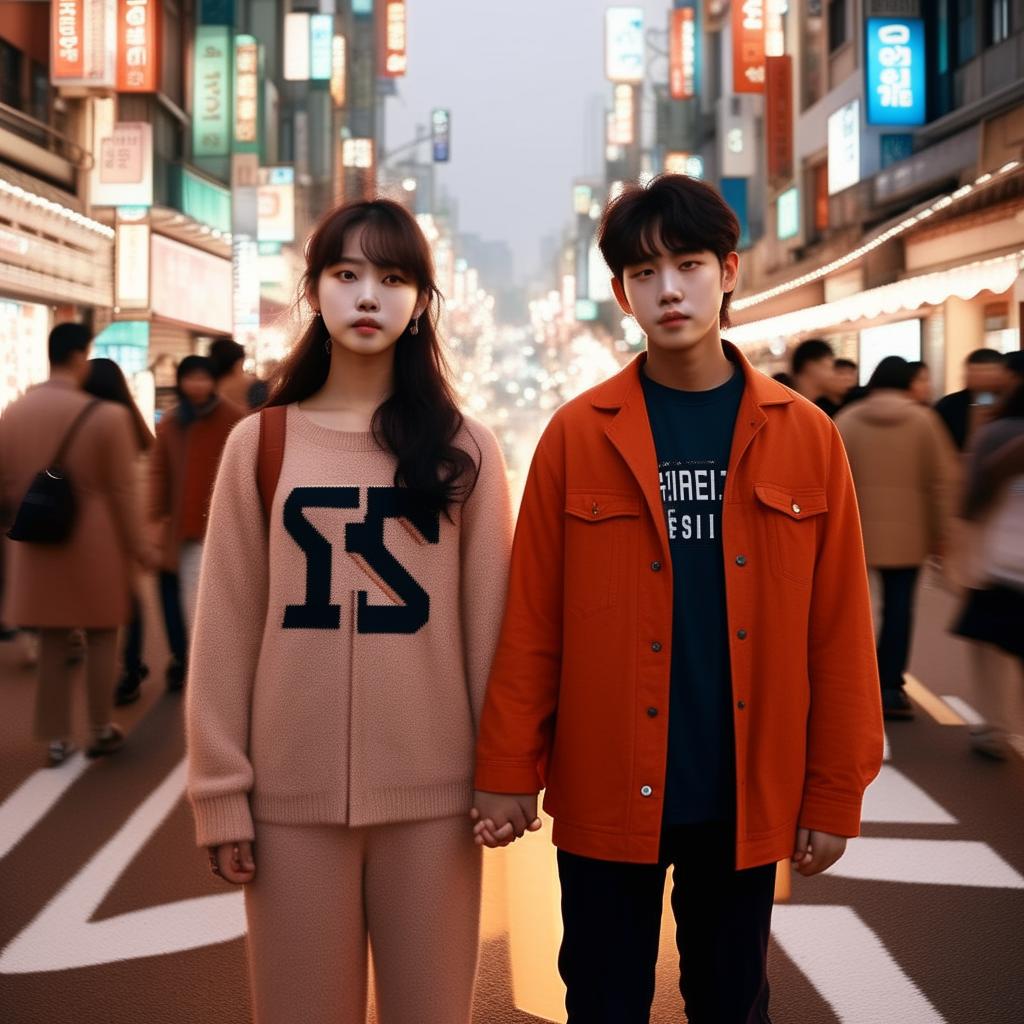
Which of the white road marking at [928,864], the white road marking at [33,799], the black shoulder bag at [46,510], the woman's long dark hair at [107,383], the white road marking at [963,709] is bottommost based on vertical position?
the white road marking at [928,864]

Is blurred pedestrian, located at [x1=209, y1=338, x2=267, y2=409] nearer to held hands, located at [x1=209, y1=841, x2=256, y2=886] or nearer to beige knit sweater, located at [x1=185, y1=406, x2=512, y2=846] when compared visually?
beige knit sweater, located at [x1=185, y1=406, x2=512, y2=846]

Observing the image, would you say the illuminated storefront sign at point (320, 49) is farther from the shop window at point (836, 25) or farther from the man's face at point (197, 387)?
the man's face at point (197, 387)

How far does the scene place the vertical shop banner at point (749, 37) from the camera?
31.6 metres

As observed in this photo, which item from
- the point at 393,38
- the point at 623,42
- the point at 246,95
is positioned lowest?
the point at 246,95

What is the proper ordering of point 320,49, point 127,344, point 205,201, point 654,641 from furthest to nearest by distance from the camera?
point 320,49 → point 205,201 → point 127,344 → point 654,641

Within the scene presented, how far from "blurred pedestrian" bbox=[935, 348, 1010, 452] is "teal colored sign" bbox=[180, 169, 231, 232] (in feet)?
74.3

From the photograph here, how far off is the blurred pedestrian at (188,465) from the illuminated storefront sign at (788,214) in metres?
25.4

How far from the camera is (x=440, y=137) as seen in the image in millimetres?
91000

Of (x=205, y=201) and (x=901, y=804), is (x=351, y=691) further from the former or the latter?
(x=205, y=201)

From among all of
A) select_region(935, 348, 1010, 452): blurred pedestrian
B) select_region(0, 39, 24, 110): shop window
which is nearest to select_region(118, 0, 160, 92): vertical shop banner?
select_region(0, 39, 24, 110): shop window

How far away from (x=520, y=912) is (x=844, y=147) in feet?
75.9

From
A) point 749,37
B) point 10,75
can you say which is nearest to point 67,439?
point 10,75

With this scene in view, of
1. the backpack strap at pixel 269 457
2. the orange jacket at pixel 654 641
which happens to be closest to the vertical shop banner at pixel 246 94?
the backpack strap at pixel 269 457

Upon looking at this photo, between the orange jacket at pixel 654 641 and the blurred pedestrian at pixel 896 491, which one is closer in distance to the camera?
the orange jacket at pixel 654 641
